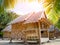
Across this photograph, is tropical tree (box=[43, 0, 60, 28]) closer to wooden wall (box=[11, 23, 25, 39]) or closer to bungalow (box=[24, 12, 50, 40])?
bungalow (box=[24, 12, 50, 40])

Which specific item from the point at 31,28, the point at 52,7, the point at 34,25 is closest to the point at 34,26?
the point at 34,25

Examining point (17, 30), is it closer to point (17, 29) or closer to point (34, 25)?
point (17, 29)

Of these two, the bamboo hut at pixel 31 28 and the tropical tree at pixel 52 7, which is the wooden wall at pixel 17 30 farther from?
the tropical tree at pixel 52 7

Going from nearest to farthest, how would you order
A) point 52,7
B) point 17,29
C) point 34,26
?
point 52,7 → point 34,26 → point 17,29

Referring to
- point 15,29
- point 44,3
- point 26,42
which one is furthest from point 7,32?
point 44,3

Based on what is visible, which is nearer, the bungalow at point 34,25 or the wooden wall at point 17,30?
the bungalow at point 34,25

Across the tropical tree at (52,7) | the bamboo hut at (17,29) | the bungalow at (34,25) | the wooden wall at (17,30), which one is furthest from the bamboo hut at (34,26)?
the tropical tree at (52,7)

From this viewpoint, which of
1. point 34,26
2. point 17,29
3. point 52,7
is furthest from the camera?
point 17,29

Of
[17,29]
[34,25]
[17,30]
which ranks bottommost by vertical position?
[17,30]

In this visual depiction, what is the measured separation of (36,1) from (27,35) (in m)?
13.2

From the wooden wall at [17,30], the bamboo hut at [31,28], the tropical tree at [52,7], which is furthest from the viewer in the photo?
the wooden wall at [17,30]

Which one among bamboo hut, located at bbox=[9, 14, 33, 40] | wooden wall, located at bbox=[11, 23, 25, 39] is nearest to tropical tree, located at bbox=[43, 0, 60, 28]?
bamboo hut, located at bbox=[9, 14, 33, 40]

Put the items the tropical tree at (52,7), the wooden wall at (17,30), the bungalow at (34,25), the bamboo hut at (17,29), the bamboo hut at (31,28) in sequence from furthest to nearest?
the wooden wall at (17,30) < the bamboo hut at (17,29) < the bamboo hut at (31,28) < the bungalow at (34,25) < the tropical tree at (52,7)

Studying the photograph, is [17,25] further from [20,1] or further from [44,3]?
[20,1]
